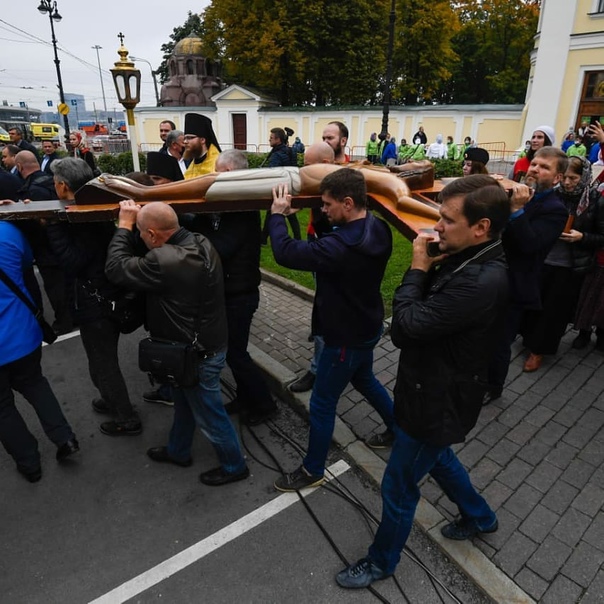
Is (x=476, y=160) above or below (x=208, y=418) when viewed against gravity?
above

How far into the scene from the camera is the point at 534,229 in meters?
3.42

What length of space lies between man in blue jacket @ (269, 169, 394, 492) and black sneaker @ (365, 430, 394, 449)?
0.57 meters

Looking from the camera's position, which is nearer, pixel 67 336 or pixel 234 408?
pixel 234 408

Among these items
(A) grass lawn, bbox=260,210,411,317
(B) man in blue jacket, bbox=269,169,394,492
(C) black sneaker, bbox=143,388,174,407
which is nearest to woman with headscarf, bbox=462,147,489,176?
(A) grass lawn, bbox=260,210,411,317

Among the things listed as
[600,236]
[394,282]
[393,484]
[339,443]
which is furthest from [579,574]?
[394,282]

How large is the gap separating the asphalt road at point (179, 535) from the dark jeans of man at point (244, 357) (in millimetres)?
339

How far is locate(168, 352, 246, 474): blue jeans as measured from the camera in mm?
2897

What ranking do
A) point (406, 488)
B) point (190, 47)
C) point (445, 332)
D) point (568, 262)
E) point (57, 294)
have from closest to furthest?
Answer: 1. point (445, 332)
2. point (406, 488)
3. point (568, 262)
4. point (57, 294)
5. point (190, 47)

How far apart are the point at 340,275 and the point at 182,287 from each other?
0.90m

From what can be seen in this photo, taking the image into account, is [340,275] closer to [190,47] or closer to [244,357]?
[244,357]

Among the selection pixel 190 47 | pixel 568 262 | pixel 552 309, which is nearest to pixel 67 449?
pixel 552 309

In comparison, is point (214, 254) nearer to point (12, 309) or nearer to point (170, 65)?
point (12, 309)

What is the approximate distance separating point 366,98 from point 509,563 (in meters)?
35.8

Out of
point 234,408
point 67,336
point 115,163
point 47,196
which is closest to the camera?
point 234,408
